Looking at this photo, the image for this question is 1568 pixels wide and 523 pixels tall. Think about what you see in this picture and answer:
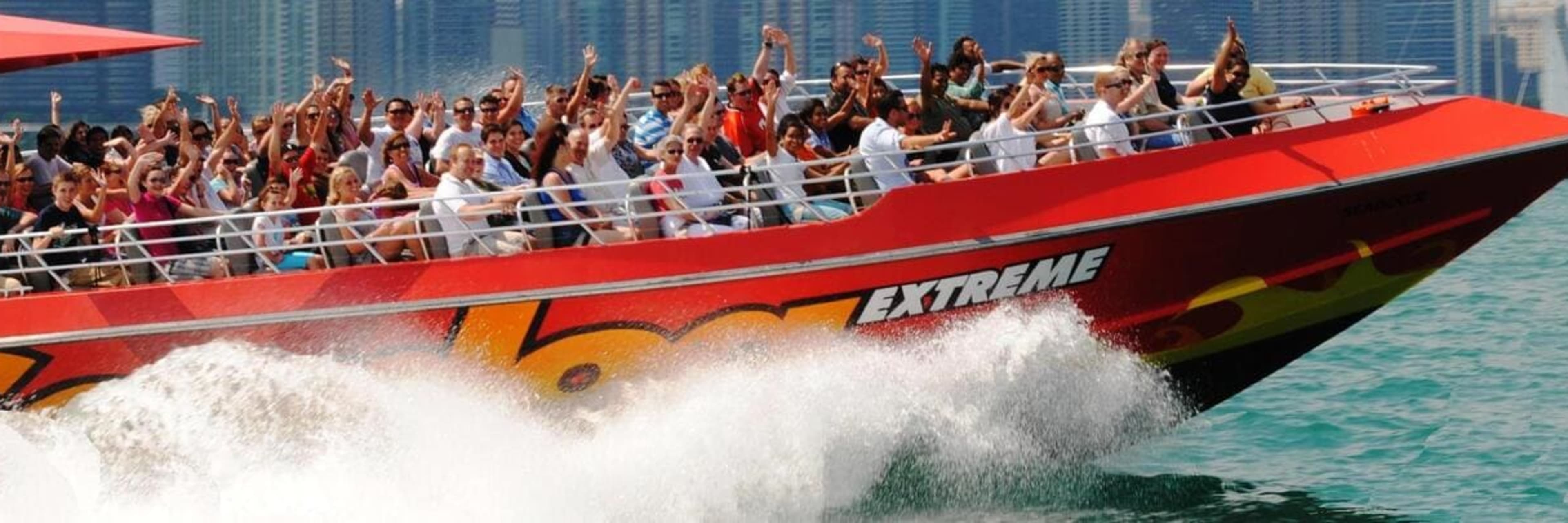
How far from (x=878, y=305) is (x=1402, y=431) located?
6207mm

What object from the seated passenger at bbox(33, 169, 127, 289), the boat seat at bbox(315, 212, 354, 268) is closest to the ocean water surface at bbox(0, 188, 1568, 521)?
the boat seat at bbox(315, 212, 354, 268)

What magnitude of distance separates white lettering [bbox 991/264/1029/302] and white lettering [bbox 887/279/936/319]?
32 cm

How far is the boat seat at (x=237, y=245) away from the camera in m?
12.1

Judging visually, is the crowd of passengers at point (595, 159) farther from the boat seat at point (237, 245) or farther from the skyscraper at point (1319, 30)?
the skyscraper at point (1319, 30)

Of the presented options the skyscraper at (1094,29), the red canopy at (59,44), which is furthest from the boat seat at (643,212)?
the skyscraper at (1094,29)

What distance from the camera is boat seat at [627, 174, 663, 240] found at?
1140 cm

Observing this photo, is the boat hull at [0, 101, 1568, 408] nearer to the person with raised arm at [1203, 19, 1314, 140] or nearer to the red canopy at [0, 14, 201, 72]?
the person with raised arm at [1203, 19, 1314, 140]

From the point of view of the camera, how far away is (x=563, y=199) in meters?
12.0

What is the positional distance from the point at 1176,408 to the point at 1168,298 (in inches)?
38.2

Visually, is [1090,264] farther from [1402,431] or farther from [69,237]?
[1402,431]

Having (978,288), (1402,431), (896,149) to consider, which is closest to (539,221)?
(896,149)

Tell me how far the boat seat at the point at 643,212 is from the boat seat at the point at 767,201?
20.2 inches

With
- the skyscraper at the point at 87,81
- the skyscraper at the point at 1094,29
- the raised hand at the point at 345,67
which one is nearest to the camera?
the raised hand at the point at 345,67

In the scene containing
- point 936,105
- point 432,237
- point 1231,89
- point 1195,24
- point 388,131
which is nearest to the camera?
point 432,237
